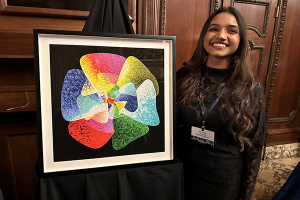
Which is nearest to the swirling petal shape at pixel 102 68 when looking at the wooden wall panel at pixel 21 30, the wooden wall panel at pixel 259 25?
the wooden wall panel at pixel 21 30

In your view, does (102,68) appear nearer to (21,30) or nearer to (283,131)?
(21,30)

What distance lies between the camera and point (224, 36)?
83 centimetres

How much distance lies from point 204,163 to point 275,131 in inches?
53.6

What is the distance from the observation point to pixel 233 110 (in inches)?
33.3

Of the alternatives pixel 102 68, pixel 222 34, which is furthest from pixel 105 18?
pixel 222 34

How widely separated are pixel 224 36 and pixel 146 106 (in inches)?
19.8

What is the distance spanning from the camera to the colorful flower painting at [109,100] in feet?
2.01

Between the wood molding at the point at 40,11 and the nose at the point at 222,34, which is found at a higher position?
the wood molding at the point at 40,11

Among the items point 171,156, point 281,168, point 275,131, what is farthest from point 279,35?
point 171,156

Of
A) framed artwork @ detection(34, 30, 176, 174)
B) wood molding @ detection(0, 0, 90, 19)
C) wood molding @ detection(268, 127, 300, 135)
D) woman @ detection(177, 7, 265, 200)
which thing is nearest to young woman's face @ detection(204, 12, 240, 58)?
woman @ detection(177, 7, 265, 200)

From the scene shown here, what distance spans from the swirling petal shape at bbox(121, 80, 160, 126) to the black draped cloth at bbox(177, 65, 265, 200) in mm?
258

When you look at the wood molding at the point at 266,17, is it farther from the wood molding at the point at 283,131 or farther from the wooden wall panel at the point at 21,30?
the wooden wall panel at the point at 21,30

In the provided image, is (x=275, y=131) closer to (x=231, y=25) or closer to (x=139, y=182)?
(x=231, y=25)

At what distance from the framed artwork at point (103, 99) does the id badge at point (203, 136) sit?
0.22 m
